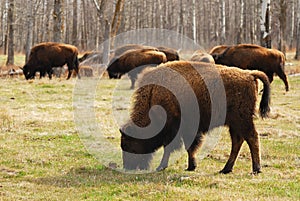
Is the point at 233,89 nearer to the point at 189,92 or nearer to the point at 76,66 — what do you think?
the point at 189,92

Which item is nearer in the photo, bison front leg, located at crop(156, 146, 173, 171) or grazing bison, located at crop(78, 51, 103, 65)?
bison front leg, located at crop(156, 146, 173, 171)

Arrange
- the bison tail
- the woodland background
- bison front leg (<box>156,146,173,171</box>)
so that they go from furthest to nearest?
the woodland background → bison front leg (<box>156,146,173,171</box>) → the bison tail

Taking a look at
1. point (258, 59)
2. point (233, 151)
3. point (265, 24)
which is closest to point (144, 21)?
point (265, 24)

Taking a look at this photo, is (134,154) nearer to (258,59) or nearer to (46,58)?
(258,59)

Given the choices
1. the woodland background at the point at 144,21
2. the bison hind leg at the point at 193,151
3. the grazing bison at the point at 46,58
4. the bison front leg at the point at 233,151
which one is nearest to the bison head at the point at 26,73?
the grazing bison at the point at 46,58

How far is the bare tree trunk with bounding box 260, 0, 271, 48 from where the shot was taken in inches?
810

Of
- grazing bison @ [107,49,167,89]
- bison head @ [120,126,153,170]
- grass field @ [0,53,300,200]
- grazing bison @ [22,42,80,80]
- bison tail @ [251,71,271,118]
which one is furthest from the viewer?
grazing bison @ [22,42,80,80]

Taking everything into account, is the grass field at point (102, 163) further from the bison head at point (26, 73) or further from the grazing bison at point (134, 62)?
the bison head at point (26, 73)

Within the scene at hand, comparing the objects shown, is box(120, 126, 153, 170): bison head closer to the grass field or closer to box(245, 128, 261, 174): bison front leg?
the grass field

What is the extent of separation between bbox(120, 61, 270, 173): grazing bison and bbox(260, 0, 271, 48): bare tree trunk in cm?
1374

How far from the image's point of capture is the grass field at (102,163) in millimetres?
6207

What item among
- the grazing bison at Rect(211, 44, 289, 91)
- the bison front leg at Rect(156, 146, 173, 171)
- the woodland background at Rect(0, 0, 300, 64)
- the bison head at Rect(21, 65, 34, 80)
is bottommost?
the woodland background at Rect(0, 0, 300, 64)

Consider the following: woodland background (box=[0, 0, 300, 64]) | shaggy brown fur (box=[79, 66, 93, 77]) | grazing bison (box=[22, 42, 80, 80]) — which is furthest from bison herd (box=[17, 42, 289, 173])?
woodland background (box=[0, 0, 300, 64])

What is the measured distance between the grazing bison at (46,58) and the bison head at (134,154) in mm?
13699
